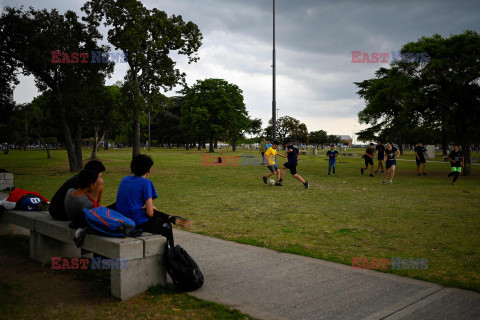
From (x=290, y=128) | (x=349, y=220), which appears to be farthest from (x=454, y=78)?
(x=290, y=128)

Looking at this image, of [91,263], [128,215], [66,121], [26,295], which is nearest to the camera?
[26,295]

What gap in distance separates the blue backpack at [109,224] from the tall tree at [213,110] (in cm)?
5269

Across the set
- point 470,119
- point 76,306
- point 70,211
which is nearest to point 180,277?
point 76,306

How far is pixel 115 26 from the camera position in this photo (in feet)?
62.6

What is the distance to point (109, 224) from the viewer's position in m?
3.84

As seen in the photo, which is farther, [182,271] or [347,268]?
[347,268]

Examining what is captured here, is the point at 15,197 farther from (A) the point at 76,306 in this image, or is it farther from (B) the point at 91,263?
(A) the point at 76,306

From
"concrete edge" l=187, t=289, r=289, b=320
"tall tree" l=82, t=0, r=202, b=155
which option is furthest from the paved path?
"tall tree" l=82, t=0, r=202, b=155

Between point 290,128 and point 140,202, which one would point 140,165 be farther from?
point 290,128

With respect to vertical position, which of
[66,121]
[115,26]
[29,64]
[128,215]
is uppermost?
[115,26]

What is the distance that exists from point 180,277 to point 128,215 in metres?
1.14

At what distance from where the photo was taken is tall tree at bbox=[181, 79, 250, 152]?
57062 millimetres

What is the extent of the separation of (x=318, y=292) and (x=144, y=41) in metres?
18.4

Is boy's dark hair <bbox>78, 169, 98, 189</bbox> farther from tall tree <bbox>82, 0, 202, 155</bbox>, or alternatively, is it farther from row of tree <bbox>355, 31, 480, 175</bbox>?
row of tree <bbox>355, 31, 480, 175</bbox>
